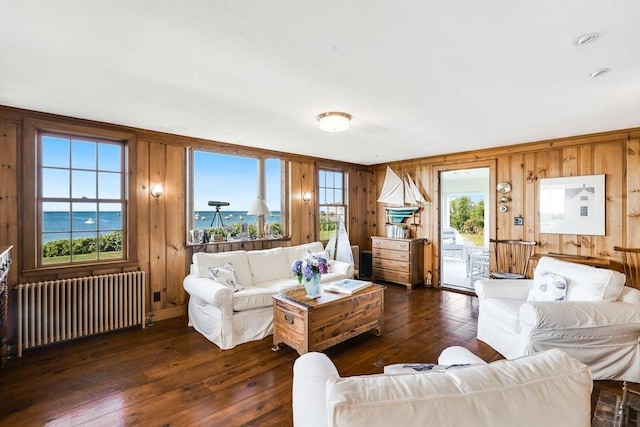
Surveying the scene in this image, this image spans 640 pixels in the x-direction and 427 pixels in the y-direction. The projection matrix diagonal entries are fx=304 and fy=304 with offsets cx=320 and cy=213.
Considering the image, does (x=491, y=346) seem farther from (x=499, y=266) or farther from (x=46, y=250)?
(x=46, y=250)

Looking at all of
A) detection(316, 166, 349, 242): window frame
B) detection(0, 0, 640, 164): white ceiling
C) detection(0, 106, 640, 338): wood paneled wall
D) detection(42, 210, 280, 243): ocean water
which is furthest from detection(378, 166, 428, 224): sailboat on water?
detection(42, 210, 280, 243): ocean water

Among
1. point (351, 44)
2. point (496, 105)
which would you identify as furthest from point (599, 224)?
point (351, 44)

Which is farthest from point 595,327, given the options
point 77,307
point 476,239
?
point 476,239

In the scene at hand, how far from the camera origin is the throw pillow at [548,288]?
9.11 feet

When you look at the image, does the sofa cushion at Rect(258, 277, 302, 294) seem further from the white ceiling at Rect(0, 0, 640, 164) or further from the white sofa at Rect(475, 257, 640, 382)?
the white sofa at Rect(475, 257, 640, 382)

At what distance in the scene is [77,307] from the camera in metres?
3.23

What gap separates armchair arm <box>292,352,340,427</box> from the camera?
112 cm

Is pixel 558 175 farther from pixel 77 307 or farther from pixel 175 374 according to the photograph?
pixel 77 307

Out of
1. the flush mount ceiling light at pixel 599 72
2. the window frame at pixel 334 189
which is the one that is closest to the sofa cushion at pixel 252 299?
the window frame at pixel 334 189

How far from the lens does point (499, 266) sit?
4.88m

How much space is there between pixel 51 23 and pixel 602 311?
13.8 feet

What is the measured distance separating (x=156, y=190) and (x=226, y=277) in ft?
4.84

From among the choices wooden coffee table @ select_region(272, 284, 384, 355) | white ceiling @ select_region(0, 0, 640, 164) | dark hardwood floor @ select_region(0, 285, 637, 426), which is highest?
white ceiling @ select_region(0, 0, 640, 164)

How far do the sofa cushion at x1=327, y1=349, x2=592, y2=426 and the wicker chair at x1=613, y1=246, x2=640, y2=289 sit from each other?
4.13 metres
